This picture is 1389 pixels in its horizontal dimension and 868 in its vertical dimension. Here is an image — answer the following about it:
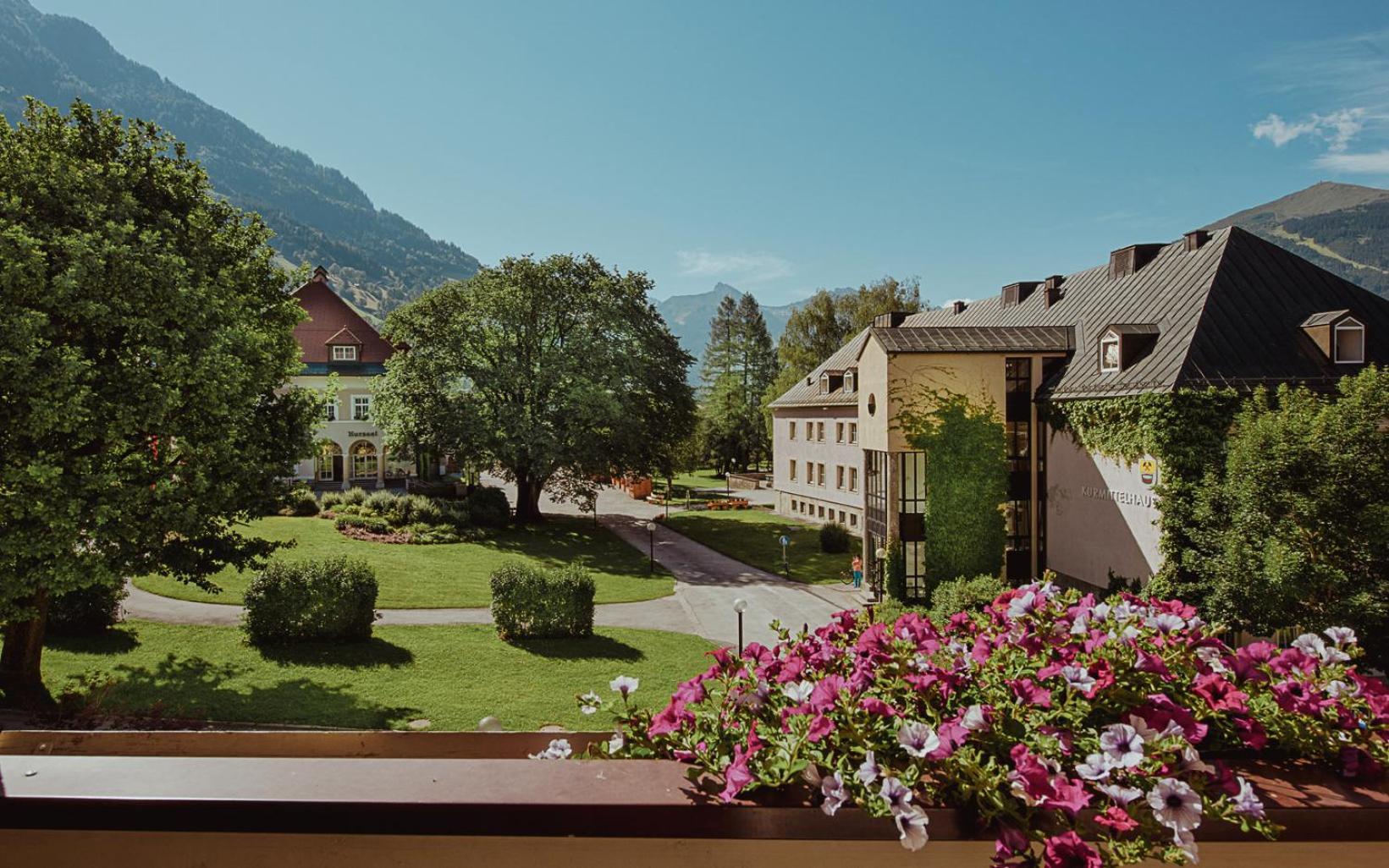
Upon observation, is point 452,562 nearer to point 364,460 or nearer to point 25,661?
point 25,661

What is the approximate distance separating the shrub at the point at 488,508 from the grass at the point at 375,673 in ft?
57.5

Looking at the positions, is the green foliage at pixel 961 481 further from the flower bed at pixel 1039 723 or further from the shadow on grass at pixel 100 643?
the shadow on grass at pixel 100 643

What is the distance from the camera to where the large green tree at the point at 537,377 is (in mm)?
37812

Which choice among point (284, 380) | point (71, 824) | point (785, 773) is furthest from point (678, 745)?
point (284, 380)

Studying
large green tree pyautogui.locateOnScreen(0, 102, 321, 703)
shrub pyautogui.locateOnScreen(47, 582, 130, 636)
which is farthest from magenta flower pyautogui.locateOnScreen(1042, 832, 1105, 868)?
shrub pyautogui.locateOnScreen(47, 582, 130, 636)

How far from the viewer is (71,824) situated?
1957 millimetres

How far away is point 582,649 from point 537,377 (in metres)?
20.8

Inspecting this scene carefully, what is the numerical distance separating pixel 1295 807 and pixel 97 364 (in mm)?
16823

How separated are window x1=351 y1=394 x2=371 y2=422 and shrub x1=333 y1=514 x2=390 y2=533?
54.4 feet

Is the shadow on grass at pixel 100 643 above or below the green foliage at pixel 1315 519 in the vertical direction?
below

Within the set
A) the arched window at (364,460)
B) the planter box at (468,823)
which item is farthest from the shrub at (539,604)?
the arched window at (364,460)

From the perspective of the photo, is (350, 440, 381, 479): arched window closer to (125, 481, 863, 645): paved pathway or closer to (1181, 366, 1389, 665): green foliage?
(125, 481, 863, 645): paved pathway

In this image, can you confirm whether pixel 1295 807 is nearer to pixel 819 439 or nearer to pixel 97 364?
pixel 97 364

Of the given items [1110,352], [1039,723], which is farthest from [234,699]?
[1110,352]
